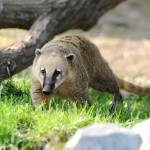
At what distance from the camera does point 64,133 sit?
3049mm

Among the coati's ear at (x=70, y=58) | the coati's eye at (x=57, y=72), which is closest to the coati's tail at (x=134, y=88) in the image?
the coati's ear at (x=70, y=58)

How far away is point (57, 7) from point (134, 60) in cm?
520

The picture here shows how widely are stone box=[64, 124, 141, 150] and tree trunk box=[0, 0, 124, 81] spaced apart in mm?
2811

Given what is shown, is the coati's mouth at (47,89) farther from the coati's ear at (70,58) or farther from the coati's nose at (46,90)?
the coati's ear at (70,58)

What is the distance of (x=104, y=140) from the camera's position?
2.25 m

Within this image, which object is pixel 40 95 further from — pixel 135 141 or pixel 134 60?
pixel 134 60

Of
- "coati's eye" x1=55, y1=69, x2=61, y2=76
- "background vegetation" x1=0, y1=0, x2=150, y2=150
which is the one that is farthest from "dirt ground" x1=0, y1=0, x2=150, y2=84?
"coati's eye" x1=55, y1=69, x2=61, y2=76

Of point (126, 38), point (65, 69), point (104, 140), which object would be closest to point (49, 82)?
point (65, 69)

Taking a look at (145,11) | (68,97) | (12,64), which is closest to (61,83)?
(68,97)

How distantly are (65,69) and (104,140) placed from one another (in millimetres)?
1922

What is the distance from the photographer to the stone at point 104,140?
220 centimetres

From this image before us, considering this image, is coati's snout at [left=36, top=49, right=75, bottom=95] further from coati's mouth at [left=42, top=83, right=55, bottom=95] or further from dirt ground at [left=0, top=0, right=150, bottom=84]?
dirt ground at [left=0, top=0, right=150, bottom=84]

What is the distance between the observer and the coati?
3.86m

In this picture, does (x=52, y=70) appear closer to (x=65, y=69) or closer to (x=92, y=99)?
(x=65, y=69)
